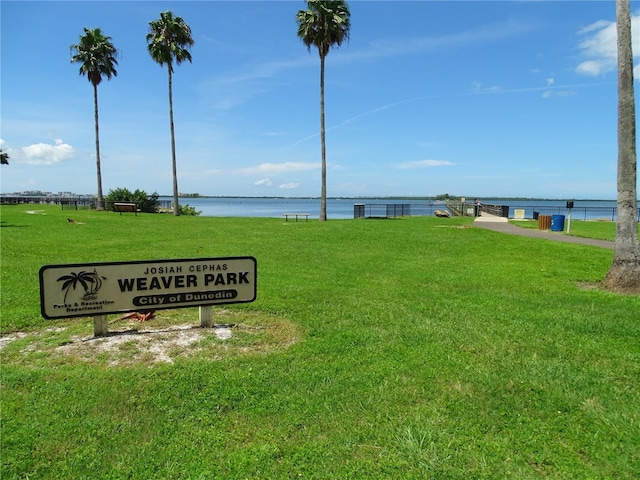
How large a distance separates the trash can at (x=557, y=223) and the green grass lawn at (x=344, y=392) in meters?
14.6

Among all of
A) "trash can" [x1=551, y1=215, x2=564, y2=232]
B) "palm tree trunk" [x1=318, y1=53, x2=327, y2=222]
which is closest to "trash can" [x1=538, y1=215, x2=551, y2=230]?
"trash can" [x1=551, y1=215, x2=564, y2=232]

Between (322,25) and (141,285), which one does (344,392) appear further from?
(322,25)

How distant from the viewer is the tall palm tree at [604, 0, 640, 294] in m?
7.37

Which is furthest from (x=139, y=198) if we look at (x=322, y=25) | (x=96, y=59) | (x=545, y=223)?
(x=545, y=223)

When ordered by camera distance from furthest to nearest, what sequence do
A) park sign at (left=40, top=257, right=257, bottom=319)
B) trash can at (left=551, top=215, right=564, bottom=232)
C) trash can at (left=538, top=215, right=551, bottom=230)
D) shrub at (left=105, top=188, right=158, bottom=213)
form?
shrub at (left=105, top=188, right=158, bottom=213) < trash can at (left=538, top=215, right=551, bottom=230) < trash can at (left=551, top=215, right=564, bottom=232) < park sign at (left=40, top=257, right=257, bottom=319)

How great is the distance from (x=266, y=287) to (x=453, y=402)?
4696mm

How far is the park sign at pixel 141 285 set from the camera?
4426mm

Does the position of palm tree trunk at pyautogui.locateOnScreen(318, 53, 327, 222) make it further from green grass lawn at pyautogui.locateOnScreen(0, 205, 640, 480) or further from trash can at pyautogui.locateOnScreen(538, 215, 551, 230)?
green grass lawn at pyautogui.locateOnScreen(0, 205, 640, 480)

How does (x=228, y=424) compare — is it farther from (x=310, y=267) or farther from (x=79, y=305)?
(x=310, y=267)

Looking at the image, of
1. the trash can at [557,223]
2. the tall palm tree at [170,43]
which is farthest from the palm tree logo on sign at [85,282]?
the tall palm tree at [170,43]

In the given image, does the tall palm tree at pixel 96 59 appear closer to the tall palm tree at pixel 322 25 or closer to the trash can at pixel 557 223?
the tall palm tree at pixel 322 25

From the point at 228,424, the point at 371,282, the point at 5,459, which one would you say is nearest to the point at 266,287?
the point at 371,282

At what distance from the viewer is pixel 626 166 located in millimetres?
7449

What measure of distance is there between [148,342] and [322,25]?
1062 inches
